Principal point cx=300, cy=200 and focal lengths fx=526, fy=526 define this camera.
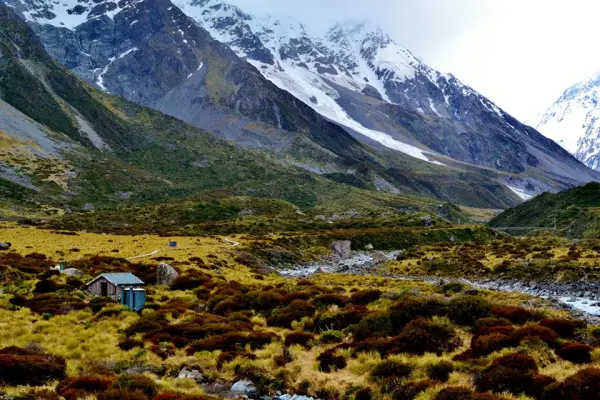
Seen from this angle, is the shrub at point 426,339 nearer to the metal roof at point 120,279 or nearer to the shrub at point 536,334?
the shrub at point 536,334

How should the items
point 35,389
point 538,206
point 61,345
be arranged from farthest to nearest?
point 538,206 < point 61,345 < point 35,389

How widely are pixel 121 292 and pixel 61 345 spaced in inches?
442

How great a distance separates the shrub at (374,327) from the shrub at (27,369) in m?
11.5

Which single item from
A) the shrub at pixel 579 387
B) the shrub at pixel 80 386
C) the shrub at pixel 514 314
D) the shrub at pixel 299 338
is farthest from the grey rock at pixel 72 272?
the shrub at pixel 579 387

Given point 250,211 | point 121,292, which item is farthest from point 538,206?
point 121,292

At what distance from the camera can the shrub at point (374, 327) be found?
2206cm

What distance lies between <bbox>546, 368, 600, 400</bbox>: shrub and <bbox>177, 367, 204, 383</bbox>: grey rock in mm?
11405

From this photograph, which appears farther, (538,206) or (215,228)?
(538,206)

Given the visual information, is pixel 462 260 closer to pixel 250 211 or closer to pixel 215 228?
pixel 215 228

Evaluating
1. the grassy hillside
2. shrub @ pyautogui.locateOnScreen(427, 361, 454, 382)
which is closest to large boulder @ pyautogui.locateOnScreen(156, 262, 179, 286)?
shrub @ pyautogui.locateOnScreen(427, 361, 454, 382)

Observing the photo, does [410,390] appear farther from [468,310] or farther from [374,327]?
[468,310]

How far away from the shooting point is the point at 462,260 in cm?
6412

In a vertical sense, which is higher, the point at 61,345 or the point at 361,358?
the point at 361,358

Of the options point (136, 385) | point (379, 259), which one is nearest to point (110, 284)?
point (136, 385)
